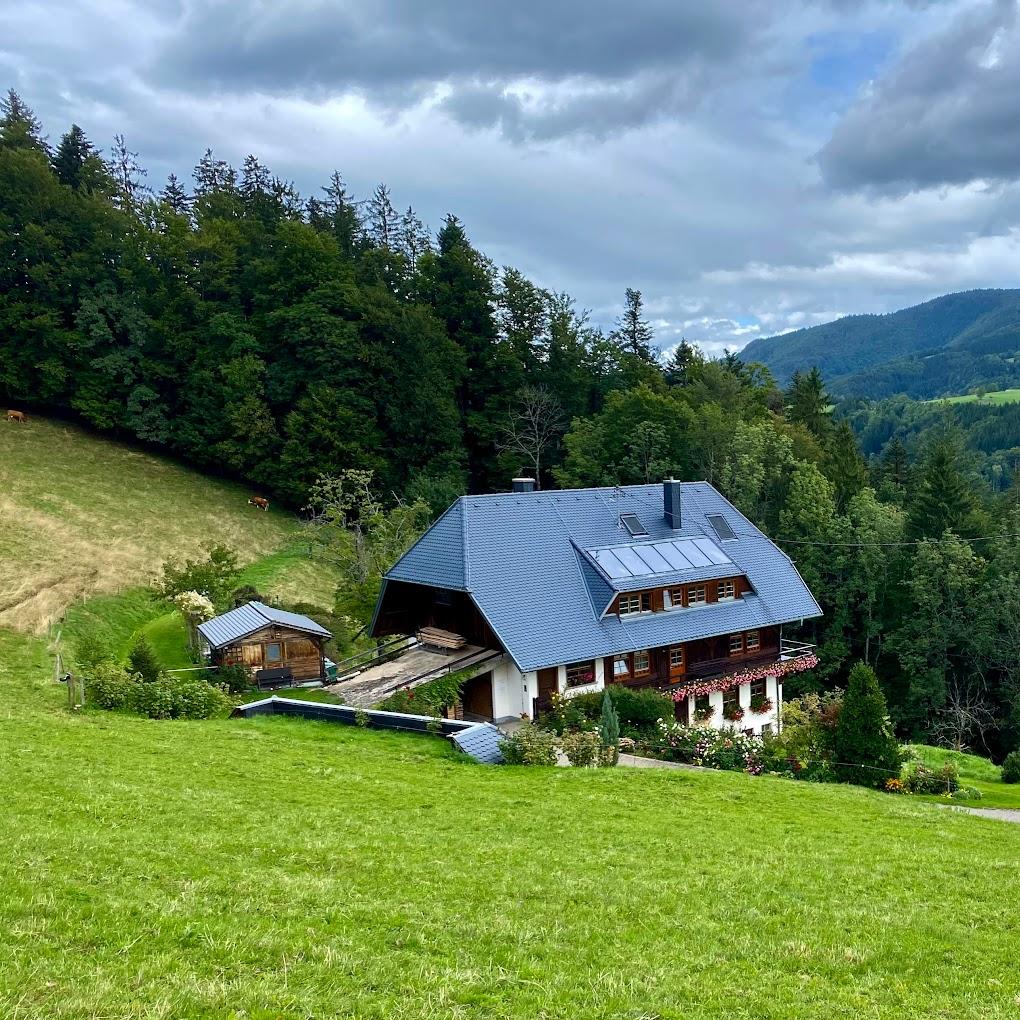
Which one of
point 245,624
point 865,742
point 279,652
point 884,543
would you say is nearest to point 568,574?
point 279,652

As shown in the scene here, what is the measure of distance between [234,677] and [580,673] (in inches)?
501

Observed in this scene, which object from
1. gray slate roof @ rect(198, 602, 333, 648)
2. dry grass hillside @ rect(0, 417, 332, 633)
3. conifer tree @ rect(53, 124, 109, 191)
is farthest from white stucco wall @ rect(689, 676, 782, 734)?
conifer tree @ rect(53, 124, 109, 191)

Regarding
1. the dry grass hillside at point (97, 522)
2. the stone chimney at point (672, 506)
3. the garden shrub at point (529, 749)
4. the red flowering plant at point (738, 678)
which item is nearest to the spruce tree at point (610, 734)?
the garden shrub at point (529, 749)

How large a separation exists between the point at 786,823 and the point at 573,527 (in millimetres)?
18466

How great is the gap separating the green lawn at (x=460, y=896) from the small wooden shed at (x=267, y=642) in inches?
429

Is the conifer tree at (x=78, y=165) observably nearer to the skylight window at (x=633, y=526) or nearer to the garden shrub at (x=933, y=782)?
the skylight window at (x=633, y=526)

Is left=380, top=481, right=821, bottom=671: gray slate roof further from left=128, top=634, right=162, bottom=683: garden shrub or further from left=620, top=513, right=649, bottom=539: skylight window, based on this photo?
left=128, top=634, right=162, bottom=683: garden shrub

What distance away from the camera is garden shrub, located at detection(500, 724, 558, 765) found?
21.1 meters

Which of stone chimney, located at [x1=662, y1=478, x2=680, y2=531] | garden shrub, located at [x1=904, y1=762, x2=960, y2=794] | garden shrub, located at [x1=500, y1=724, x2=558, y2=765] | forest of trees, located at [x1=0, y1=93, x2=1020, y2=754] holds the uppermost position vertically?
forest of trees, located at [x1=0, y1=93, x2=1020, y2=754]

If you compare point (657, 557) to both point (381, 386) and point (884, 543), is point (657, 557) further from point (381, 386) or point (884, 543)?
point (381, 386)

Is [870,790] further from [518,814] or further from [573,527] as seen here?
[573,527]

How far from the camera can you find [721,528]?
3762 centimetres

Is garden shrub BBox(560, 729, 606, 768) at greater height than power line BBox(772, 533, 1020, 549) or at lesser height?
lesser

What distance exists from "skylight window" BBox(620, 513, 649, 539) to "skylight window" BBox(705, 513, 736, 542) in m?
4.03
